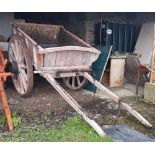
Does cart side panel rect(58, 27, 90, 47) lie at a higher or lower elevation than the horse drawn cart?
higher

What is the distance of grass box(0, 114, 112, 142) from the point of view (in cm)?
448

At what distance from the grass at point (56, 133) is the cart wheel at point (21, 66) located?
4.60 ft

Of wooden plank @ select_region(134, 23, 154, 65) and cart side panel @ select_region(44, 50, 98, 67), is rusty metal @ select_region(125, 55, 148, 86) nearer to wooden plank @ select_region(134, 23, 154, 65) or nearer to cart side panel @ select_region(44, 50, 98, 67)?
wooden plank @ select_region(134, 23, 154, 65)

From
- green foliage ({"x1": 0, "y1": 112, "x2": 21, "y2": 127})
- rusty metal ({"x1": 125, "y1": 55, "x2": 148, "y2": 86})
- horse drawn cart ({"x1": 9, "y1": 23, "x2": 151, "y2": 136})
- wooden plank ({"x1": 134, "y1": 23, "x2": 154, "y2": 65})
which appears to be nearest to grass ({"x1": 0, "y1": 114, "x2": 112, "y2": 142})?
green foliage ({"x1": 0, "y1": 112, "x2": 21, "y2": 127})

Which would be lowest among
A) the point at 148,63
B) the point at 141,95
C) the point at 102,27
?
the point at 141,95

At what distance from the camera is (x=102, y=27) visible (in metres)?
8.96

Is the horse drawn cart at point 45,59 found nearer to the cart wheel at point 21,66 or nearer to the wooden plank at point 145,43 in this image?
the cart wheel at point 21,66

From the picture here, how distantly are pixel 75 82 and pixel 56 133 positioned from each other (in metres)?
3.30

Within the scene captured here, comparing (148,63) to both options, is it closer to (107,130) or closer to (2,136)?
(107,130)

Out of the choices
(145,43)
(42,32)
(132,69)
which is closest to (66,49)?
(42,32)

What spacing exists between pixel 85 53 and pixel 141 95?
2.09m

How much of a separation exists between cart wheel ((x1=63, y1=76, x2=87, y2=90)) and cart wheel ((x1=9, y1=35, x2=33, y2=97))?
1.42 meters

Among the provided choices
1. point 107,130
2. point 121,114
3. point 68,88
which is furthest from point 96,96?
point 107,130

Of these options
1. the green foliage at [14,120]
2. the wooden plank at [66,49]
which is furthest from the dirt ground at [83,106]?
the wooden plank at [66,49]
